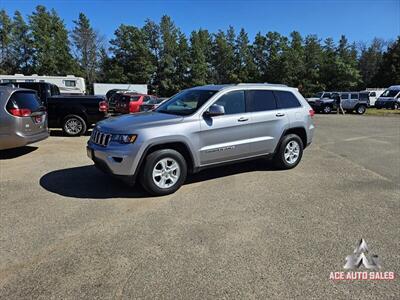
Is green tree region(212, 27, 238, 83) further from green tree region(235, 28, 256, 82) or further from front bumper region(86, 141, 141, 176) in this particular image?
front bumper region(86, 141, 141, 176)

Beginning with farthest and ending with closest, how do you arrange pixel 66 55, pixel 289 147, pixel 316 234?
pixel 66 55 < pixel 289 147 < pixel 316 234

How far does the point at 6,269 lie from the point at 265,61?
6563cm

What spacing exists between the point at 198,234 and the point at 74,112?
9.01 metres

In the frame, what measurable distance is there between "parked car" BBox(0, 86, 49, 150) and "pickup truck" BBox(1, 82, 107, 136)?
3.25 m

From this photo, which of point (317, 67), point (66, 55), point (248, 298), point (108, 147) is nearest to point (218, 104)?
point (108, 147)

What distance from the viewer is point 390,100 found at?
34.3 meters

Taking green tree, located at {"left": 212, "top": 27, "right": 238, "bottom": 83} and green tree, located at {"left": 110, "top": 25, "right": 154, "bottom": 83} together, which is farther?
green tree, located at {"left": 212, "top": 27, "right": 238, "bottom": 83}

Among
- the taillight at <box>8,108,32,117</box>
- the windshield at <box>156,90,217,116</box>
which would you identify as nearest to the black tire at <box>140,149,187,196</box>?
the windshield at <box>156,90,217,116</box>

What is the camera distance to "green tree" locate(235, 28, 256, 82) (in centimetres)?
6431

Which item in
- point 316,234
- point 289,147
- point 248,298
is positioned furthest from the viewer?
point 289,147

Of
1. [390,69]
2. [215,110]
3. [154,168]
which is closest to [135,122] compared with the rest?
[154,168]

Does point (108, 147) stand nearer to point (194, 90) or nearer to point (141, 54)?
point (194, 90)

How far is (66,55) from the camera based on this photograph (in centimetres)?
5538

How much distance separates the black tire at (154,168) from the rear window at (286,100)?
2.61m
